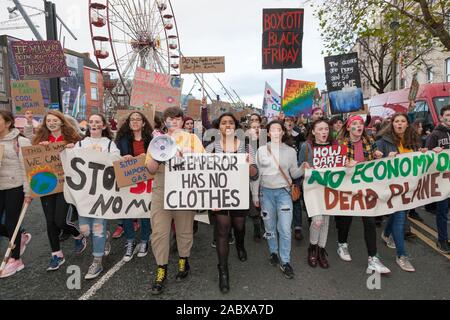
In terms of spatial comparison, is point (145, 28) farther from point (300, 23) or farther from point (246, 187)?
point (246, 187)

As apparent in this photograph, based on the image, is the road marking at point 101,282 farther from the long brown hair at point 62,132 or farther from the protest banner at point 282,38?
the protest banner at point 282,38

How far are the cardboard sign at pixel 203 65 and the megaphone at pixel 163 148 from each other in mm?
5556

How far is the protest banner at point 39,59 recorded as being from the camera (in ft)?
21.9

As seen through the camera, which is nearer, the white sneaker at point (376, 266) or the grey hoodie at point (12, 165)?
the white sneaker at point (376, 266)

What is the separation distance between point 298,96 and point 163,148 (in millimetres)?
6772

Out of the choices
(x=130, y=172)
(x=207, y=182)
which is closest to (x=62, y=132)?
(x=130, y=172)

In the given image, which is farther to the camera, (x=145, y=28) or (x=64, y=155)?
(x=145, y=28)

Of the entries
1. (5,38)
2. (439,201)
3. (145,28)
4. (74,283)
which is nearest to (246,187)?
(74,283)

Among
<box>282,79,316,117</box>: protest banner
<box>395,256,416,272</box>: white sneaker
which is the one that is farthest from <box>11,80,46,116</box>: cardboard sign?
<box>395,256,416,272</box>: white sneaker

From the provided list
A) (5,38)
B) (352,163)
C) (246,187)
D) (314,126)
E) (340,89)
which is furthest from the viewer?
(5,38)

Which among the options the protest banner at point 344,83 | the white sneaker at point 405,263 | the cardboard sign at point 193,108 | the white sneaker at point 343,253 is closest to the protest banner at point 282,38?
the protest banner at point 344,83

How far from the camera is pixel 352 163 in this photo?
3.60 m
